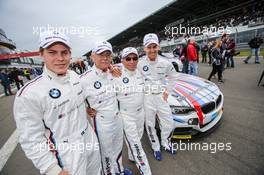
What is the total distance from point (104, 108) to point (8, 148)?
298cm

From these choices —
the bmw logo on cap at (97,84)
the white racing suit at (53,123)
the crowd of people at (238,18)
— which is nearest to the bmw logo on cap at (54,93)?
the white racing suit at (53,123)

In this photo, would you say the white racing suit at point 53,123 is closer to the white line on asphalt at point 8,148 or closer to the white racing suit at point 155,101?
the white racing suit at point 155,101

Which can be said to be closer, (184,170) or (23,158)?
Result: (184,170)

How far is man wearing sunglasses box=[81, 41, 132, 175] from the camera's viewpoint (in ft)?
5.40

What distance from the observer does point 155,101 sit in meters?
2.24

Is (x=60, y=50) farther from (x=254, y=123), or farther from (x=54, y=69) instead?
(x=254, y=123)

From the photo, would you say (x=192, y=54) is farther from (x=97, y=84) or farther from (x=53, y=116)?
(x=53, y=116)

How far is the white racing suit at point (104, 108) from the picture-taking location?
1641 mm

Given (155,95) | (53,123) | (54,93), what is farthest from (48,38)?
(155,95)

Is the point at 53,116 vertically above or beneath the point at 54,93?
beneath

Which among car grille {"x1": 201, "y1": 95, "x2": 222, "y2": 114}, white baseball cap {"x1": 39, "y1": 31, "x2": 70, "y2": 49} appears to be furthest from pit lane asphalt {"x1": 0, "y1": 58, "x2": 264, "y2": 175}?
white baseball cap {"x1": 39, "y1": 31, "x2": 70, "y2": 49}

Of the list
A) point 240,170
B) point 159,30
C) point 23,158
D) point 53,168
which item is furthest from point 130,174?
point 159,30

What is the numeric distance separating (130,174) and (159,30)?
109 ft

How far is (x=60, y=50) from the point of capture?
1.22m
